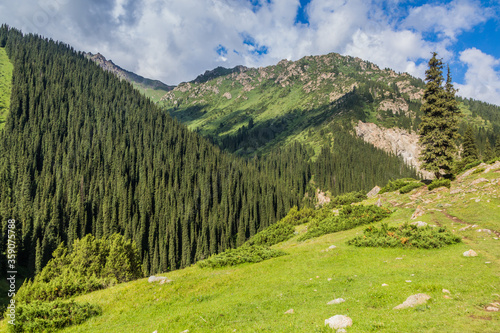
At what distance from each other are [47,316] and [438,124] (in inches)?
2333

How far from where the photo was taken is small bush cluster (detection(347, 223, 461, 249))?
73.8 feet

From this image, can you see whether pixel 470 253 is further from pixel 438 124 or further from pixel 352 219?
pixel 438 124

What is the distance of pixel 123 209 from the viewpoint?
Answer: 140750mm

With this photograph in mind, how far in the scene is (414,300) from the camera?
1141 cm

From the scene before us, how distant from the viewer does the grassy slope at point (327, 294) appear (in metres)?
10.2

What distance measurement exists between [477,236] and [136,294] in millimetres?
31520

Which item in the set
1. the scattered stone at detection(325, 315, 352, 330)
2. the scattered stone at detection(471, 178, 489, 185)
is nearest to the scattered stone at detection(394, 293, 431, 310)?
the scattered stone at detection(325, 315, 352, 330)

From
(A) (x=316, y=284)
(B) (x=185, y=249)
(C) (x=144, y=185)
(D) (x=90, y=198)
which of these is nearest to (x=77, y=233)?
(D) (x=90, y=198)

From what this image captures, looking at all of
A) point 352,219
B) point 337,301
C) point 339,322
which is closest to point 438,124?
point 352,219

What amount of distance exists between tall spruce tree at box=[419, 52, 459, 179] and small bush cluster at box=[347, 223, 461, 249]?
25519 mm

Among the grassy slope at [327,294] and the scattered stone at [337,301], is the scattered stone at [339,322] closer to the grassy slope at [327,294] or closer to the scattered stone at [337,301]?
the grassy slope at [327,294]

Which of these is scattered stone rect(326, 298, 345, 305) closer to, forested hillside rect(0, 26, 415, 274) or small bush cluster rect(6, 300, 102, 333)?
small bush cluster rect(6, 300, 102, 333)

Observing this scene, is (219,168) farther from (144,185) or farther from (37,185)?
(37,185)

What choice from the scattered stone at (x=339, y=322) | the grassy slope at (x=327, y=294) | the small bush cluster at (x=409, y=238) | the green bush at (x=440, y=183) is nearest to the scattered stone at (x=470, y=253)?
the grassy slope at (x=327, y=294)
